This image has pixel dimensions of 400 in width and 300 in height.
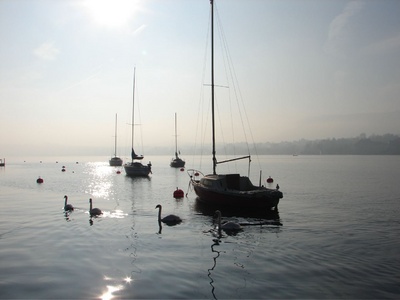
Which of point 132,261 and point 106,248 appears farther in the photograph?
point 106,248

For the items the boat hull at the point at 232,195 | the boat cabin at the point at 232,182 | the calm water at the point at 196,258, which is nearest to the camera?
the calm water at the point at 196,258

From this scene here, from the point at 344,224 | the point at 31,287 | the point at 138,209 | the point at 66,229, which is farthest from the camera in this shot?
the point at 138,209

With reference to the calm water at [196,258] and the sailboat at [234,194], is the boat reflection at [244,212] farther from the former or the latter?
the calm water at [196,258]

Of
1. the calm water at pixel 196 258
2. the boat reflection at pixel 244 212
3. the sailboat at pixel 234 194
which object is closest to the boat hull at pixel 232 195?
the sailboat at pixel 234 194

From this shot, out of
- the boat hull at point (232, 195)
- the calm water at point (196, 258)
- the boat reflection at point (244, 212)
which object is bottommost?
the boat reflection at point (244, 212)

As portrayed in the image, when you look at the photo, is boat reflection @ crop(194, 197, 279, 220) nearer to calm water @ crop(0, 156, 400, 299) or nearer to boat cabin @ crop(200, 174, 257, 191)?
calm water @ crop(0, 156, 400, 299)

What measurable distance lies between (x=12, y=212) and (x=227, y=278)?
24406 mm

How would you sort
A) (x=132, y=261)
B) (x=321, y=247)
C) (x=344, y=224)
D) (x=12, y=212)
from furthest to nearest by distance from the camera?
1. (x=12, y=212)
2. (x=344, y=224)
3. (x=321, y=247)
4. (x=132, y=261)

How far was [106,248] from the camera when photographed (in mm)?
17219

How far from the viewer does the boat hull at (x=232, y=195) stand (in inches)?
1069

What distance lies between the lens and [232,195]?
28469 millimetres

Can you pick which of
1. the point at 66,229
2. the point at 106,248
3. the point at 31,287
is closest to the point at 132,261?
the point at 106,248

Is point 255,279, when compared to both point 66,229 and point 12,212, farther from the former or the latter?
point 12,212

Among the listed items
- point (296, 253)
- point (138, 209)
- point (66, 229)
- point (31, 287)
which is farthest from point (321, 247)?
point (138, 209)
